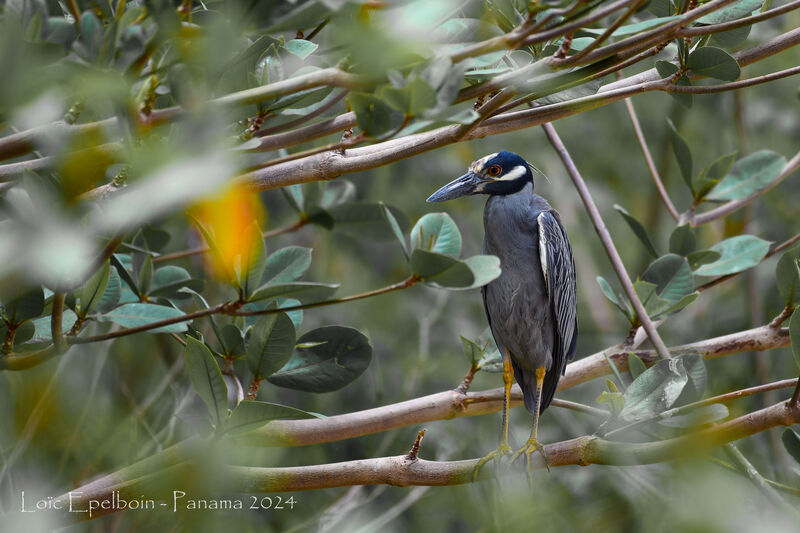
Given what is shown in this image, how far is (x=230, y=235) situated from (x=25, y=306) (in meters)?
0.84

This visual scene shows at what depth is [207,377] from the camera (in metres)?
1.44

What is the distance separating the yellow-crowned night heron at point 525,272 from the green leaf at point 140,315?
1394 millimetres

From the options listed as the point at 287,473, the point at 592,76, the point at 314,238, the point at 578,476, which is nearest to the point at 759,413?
the point at 592,76

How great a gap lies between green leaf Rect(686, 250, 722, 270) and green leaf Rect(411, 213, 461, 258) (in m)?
0.93

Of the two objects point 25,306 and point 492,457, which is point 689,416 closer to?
point 492,457

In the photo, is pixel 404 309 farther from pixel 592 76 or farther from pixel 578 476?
pixel 592 76

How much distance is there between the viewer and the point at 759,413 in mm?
1389

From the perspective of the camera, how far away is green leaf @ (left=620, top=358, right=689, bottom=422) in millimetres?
1635

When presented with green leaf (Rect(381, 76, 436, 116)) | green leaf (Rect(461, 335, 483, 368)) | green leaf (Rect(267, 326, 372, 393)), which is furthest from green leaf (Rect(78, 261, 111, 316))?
green leaf (Rect(461, 335, 483, 368))

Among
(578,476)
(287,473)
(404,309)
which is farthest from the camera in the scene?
(404,309)

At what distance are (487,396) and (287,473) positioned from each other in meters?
0.64

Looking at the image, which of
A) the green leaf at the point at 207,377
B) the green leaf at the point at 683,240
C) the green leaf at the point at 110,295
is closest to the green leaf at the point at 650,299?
the green leaf at the point at 683,240

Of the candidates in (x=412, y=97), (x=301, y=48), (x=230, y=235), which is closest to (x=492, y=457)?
(x=301, y=48)

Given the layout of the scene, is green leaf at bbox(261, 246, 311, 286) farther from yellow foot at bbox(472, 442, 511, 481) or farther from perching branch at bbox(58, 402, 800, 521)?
yellow foot at bbox(472, 442, 511, 481)
